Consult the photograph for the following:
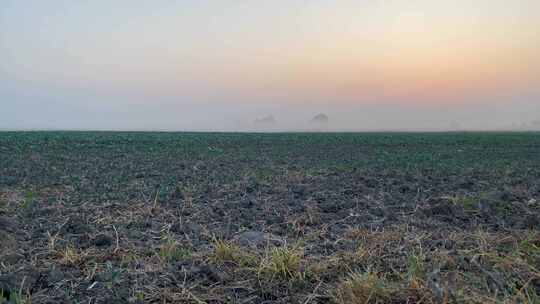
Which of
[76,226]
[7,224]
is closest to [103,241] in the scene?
[76,226]

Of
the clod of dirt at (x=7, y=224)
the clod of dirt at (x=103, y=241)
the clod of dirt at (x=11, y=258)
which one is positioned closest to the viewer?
the clod of dirt at (x=11, y=258)

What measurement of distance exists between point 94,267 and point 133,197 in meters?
3.83

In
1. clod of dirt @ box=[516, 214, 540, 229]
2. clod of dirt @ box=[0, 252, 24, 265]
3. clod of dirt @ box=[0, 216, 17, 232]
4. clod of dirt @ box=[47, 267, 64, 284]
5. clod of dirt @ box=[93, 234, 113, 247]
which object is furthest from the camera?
clod of dirt @ box=[516, 214, 540, 229]

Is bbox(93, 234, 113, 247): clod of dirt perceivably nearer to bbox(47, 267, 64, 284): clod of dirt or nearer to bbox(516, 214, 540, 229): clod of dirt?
bbox(47, 267, 64, 284): clod of dirt

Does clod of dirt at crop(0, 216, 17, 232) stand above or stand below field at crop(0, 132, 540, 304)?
above

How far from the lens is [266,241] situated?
524cm

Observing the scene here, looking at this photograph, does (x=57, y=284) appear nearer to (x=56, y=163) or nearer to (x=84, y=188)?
(x=84, y=188)

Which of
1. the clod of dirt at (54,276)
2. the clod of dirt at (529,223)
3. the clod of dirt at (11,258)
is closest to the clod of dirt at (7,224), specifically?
the clod of dirt at (11,258)

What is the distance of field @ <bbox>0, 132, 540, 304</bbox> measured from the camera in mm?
3678

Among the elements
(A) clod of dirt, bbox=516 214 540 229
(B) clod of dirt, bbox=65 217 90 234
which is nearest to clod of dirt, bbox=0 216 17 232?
(B) clod of dirt, bbox=65 217 90 234

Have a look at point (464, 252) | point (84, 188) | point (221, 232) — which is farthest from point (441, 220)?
point (84, 188)

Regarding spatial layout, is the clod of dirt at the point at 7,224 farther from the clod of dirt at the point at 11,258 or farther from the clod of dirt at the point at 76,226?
the clod of dirt at the point at 11,258

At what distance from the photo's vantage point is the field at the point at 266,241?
368 cm

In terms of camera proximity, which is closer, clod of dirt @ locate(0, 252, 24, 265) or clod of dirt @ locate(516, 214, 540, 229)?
clod of dirt @ locate(0, 252, 24, 265)
